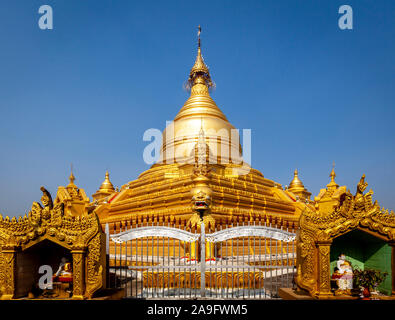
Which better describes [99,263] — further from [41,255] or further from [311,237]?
[311,237]

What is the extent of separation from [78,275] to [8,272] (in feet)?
4.98

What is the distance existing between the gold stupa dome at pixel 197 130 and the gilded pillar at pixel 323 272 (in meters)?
20.0

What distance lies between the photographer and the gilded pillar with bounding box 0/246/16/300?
19.3ft

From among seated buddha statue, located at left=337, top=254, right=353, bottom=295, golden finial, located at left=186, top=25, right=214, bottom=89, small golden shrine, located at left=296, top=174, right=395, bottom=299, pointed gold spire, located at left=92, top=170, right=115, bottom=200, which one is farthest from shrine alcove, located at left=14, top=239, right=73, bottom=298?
golden finial, located at left=186, top=25, right=214, bottom=89

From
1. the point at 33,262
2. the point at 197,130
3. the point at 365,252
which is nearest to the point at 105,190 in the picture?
the point at 197,130

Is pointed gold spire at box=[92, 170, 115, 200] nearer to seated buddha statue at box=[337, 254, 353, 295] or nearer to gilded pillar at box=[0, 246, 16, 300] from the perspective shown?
gilded pillar at box=[0, 246, 16, 300]

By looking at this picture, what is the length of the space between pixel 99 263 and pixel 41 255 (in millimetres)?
1984

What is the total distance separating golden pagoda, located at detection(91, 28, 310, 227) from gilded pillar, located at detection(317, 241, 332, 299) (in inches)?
197

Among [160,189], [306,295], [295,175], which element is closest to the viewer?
[306,295]

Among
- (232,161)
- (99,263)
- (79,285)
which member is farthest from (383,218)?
(232,161)

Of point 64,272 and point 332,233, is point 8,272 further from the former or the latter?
point 332,233

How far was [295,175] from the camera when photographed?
34.2 meters

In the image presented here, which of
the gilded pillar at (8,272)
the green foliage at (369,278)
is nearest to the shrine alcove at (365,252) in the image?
the green foliage at (369,278)

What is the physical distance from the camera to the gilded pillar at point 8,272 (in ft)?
19.3
